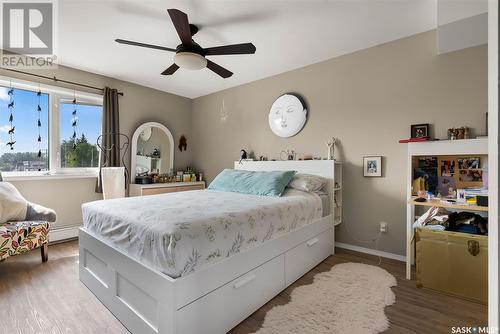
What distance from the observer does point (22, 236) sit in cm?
240

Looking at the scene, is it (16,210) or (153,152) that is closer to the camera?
(16,210)

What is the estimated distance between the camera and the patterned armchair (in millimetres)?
2290

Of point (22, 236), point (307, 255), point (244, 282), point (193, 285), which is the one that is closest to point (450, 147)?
point (307, 255)

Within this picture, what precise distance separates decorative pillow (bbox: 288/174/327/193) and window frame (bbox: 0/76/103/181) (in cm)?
307

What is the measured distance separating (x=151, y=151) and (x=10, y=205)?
205 cm

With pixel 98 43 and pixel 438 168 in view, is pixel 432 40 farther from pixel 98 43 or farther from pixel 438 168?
pixel 98 43

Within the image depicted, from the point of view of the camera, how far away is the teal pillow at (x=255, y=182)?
269cm

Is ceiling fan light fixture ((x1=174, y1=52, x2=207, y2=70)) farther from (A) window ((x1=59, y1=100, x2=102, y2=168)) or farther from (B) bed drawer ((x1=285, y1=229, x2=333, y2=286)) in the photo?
(A) window ((x1=59, y1=100, x2=102, y2=168))

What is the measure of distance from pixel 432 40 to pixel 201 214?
2.87 metres

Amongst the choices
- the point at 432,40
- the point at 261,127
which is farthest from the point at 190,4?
the point at 432,40

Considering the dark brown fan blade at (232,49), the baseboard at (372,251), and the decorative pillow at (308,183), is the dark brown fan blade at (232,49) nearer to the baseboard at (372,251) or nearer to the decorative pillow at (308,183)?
the decorative pillow at (308,183)

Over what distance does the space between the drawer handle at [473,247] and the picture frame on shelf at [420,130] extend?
110 cm

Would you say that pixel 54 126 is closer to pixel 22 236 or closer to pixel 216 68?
pixel 22 236

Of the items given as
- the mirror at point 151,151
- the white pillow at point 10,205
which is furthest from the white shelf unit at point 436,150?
the white pillow at point 10,205
